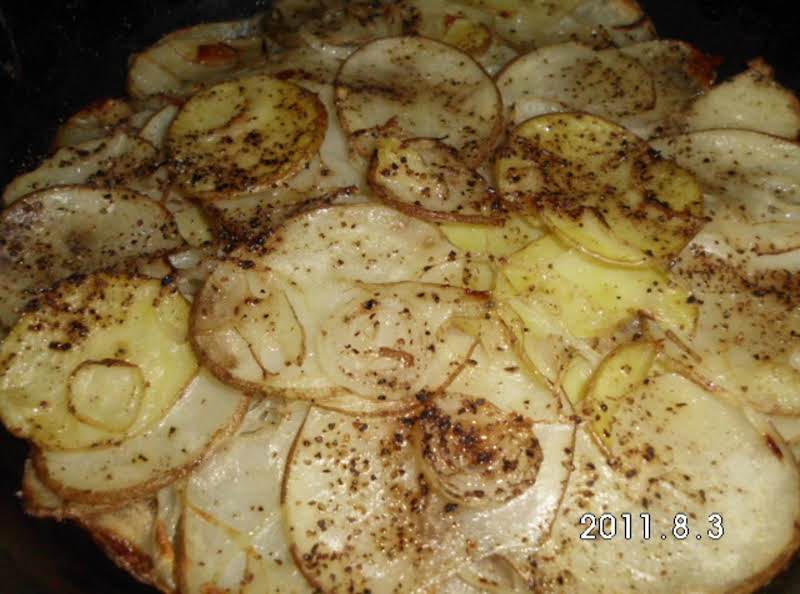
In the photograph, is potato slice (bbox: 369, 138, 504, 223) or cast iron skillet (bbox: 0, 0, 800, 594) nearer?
potato slice (bbox: 369, 138, 504, 223)

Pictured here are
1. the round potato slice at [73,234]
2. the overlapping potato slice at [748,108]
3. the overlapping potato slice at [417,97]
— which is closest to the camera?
the round potato slice at [73,234]

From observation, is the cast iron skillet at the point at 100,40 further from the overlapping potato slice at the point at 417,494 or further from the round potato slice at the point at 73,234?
the overlapping potato slice at the point at 417,494

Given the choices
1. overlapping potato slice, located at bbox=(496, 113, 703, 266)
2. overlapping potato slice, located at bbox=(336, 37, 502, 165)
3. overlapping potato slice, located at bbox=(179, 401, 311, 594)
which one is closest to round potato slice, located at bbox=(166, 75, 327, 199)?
overlapping potato slice, located at bbox=(336, 37, 502, 165)

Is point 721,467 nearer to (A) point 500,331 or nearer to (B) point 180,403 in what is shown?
(A) point 500,331

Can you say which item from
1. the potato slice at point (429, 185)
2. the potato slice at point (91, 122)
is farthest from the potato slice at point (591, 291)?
the potato slice at point (91, 122)

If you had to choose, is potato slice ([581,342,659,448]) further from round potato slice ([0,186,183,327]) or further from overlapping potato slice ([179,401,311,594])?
round potato slice ([0,186,183,327])

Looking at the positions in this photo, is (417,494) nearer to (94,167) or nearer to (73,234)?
(73,234)

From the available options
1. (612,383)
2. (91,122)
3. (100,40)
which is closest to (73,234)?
(91,122)
